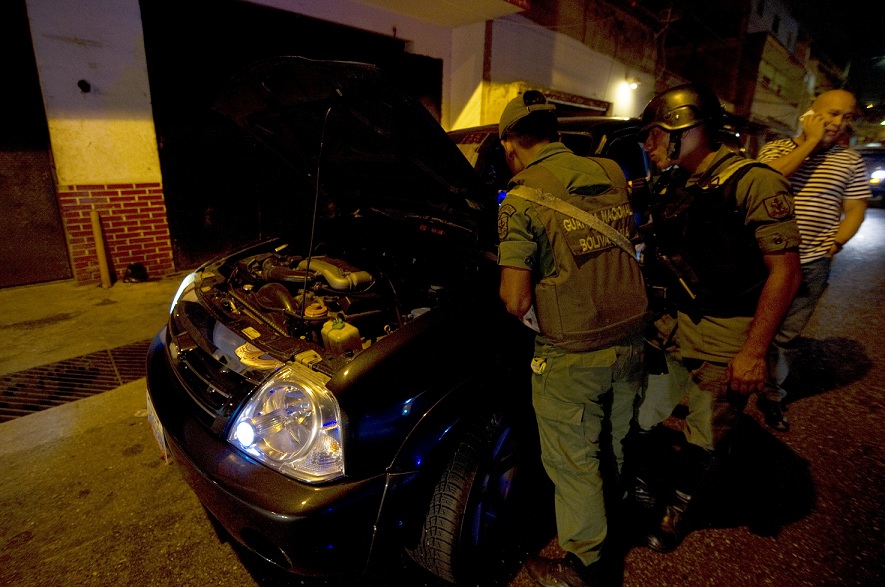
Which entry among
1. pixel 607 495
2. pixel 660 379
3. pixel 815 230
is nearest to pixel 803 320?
pixel 815 230

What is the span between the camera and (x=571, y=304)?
1.47 metres

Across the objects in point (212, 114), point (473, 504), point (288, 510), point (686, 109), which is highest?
point (212, 114)

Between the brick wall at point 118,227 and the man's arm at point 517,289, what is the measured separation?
529 centimetres

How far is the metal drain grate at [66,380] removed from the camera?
2.87 meters

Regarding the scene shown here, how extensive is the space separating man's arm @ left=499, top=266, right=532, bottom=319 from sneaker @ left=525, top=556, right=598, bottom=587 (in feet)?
3.27

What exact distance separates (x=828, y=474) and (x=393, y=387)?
8.17ft

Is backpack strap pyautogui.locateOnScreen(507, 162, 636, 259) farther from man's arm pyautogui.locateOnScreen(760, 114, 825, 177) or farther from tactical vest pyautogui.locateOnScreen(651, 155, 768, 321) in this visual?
man's arm pyautogui.locateOnScreen(760, 114, 825, 177)

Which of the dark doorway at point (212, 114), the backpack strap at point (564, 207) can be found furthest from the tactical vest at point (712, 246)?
the dark doorway at point (212, 114)

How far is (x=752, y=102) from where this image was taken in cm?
1617

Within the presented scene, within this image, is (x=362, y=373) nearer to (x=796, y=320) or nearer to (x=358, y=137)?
(x=358, y=137)

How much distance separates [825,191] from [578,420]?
7.51ft

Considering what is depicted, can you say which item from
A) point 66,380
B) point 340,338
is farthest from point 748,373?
point 66,380

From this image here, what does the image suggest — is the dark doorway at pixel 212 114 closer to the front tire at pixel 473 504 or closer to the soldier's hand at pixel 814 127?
the front tire at pixel 473 504

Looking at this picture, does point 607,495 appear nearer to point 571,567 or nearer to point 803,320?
point 571,567
